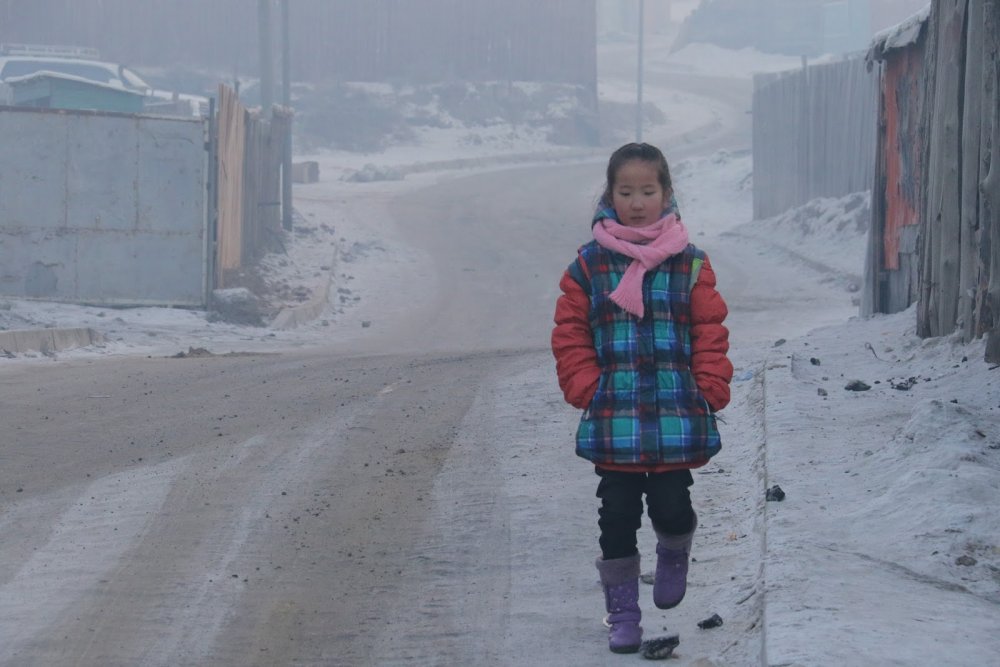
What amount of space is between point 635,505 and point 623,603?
0.32 metres

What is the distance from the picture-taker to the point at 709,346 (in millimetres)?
4105

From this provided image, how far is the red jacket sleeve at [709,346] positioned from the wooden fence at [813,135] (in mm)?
14980

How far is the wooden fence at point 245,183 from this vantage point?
16.4 m

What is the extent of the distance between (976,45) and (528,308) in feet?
36.8

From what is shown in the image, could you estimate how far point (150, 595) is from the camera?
16.3ft

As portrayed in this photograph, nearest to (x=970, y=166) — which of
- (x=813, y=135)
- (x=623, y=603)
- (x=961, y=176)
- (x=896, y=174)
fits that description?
(x=961, y=176)

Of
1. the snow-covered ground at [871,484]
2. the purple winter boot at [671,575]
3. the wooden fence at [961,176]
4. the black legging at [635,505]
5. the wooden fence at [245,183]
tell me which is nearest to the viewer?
the snow-covered ground at [871,484]

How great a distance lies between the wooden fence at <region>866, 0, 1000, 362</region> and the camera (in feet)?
23.1

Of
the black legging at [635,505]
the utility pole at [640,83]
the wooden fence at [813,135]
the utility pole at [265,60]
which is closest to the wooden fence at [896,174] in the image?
the black legging at [635,505]

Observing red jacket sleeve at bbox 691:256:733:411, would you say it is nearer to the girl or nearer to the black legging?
the girl

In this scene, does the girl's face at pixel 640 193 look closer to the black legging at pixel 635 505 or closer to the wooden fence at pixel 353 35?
the black legging at pixel 635 505

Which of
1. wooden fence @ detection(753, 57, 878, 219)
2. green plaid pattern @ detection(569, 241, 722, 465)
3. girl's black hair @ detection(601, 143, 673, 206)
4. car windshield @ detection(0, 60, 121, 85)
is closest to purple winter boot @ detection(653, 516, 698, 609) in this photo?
green plaid pattern @ detection(569, 241, 722, 465)

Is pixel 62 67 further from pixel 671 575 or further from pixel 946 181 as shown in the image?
pixel 671 575

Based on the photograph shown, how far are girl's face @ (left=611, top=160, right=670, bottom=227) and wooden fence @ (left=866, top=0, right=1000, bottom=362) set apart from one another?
300 centimetres
